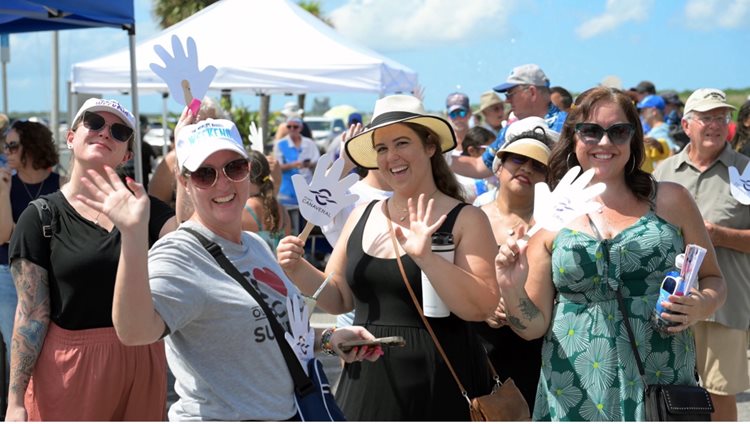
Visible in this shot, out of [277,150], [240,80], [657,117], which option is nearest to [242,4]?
[240,80]

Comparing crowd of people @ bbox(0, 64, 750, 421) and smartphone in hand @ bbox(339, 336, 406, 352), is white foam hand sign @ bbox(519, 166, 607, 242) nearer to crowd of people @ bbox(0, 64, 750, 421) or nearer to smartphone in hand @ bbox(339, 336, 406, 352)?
crowd of people @ bbox(0, 64, 750, 421)

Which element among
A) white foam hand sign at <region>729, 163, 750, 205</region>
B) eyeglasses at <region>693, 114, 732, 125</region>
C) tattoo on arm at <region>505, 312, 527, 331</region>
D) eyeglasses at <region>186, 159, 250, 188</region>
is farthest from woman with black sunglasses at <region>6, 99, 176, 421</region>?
eyeglasses at <region>693, 114, 732, 125</region>

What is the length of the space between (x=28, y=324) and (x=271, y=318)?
129 cm

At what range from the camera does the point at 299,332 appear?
2.60 m

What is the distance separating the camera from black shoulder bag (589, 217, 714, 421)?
10.5ft

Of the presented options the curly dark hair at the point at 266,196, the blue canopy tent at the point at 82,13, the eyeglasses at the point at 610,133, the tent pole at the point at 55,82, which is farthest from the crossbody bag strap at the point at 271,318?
the tent pole at the point at 55,82

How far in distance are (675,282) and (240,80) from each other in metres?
7.85

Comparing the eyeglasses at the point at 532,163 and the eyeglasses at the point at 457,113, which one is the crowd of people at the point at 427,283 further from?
the eyeglasses at the point at 457,113

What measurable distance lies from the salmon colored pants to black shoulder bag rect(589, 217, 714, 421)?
179cm

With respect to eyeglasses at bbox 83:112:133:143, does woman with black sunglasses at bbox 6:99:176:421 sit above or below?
below

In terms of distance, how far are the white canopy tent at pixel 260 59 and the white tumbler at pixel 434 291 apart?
7034 mm

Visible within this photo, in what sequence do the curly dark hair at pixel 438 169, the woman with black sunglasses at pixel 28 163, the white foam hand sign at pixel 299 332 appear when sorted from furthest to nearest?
1. the woman with black sunglasses at pixel 28 163
2. the curly dark hair at pixel 438 169
3. the white foam hand sign at pixel 299 332

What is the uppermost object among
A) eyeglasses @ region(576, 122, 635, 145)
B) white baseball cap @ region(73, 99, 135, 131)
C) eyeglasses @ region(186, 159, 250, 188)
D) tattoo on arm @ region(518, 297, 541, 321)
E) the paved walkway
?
white baseball cap @ region(73, 99, 135, 131)

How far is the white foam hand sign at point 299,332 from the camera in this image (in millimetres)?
2576
